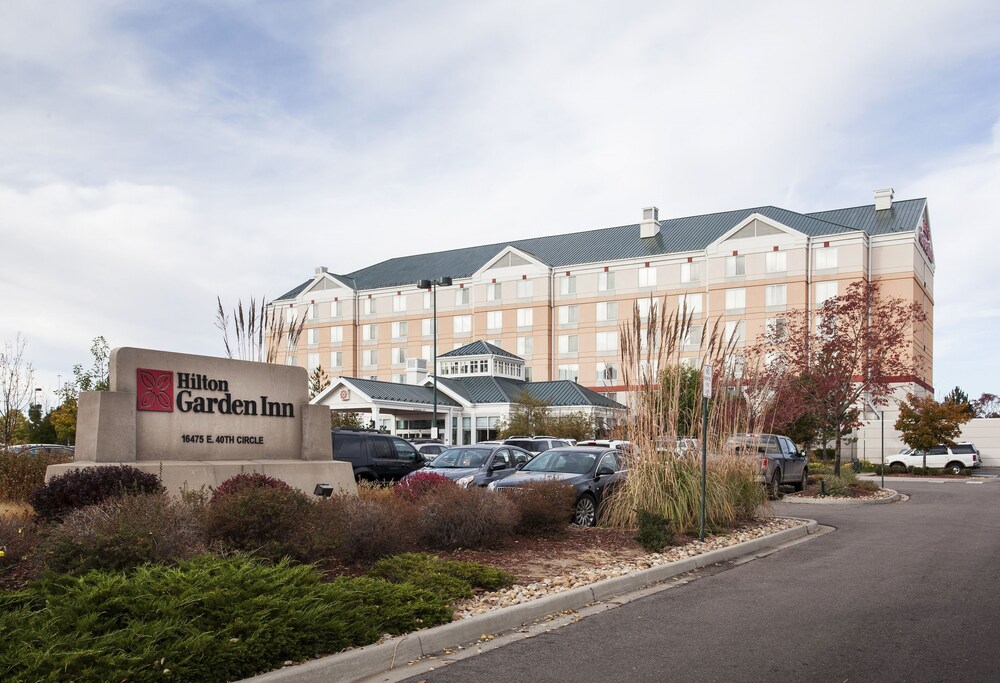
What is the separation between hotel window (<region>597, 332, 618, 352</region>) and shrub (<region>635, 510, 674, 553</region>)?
5631cm

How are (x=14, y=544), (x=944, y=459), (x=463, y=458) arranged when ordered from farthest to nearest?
1. (x=944, y=459)
2. (x=463, y=458)
3. (x=14, y=544)

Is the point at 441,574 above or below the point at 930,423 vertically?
above

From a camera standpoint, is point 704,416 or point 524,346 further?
point 524,346

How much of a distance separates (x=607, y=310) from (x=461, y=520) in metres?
59.0

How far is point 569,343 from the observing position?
7188 centimetres

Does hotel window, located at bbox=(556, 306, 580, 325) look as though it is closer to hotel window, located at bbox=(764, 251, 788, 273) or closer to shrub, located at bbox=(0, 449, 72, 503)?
hotel window, located at bbox=(764, 251, 788, 273)

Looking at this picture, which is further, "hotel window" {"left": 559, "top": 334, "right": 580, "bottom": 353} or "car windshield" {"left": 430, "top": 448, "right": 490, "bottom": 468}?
"hotel window" {"left": 559, "top": 334, "right": 580, "bottom": 353}

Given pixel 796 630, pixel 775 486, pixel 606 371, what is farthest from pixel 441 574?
pixel 606 371

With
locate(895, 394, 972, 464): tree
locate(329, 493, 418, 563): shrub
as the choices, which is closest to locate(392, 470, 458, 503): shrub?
locate(329, 493, 418, 563): shrub

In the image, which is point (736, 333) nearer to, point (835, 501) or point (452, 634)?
point (835, 501)

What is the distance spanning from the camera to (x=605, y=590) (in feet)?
32.3

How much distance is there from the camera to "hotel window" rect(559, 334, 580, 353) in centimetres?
7162

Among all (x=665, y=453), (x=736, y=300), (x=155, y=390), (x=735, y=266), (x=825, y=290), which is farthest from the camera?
(x=736, y=300)

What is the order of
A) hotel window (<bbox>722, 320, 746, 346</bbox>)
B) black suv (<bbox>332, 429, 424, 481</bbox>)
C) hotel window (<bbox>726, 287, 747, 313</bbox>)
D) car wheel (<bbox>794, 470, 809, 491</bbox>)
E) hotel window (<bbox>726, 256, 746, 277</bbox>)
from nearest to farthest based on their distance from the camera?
hotel window (<bbox>722, 320, 746, 346</bbox>)
black suv (<bbox>332, 429, 424, 481</bbox>)
car wheel (<bbox>794, 470, 809, 491</bbox>)
hotel window (<bbox>726, 256, 746, 277</bbox>)
hotel window (<bbox>726, 287, 747, 313</bbox>)
